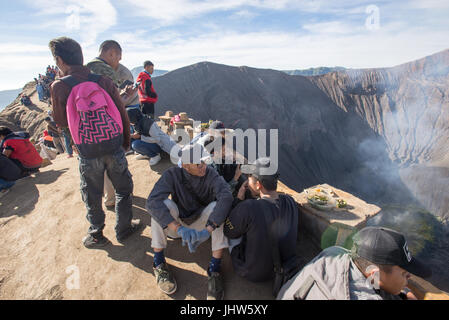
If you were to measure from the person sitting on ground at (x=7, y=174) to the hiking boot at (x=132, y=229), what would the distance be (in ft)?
11.8

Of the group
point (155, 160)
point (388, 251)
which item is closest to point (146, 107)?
point (155, 160)

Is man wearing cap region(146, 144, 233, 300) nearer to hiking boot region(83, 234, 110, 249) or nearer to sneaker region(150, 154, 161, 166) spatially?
hiking boot region(83, 234, 110, 249)

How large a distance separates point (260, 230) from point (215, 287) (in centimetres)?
75

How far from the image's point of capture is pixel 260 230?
6.93 feet

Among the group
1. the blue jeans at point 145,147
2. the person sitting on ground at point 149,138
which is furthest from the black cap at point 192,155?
the blue jeans at point 145,147

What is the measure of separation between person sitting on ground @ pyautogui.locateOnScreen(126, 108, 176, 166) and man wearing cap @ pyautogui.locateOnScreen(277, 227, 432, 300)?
3.82m

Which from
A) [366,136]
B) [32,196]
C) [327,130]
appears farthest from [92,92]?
[366,136]

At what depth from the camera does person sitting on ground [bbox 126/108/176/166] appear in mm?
4684

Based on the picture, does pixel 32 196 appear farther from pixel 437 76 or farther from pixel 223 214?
pixel 437 76

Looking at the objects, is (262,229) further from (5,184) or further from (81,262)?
(5,184)

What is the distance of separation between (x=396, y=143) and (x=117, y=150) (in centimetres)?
4149

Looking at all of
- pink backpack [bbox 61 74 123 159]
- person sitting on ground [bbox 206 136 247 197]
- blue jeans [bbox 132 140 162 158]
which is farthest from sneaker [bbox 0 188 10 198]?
person sitting on ground [bbox 206 136 247 197]

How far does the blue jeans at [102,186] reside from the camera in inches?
102

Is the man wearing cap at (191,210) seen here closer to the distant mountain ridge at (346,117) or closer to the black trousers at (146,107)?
the black trousers at (146,107)
